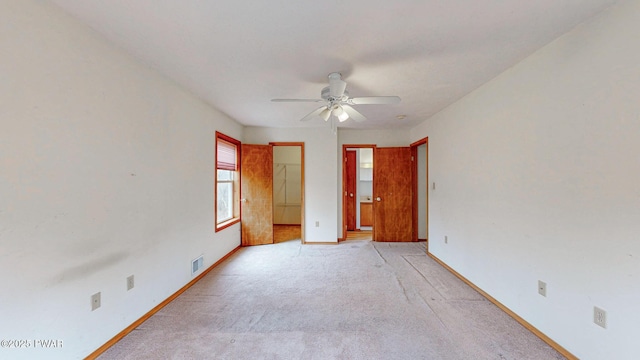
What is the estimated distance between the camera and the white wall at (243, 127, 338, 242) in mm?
4746

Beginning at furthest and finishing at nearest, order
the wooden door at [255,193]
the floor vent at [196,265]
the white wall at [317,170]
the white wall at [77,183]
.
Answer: the white wall at [317,170] < the wooden door at [255,193] < the floor vent at [196,265] < the white wall at [77,183]

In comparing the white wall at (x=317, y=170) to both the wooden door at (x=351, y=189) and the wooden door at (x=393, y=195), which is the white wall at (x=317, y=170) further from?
the wooden door at (x=351, y=189)

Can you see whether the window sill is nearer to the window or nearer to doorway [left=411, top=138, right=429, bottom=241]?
the window

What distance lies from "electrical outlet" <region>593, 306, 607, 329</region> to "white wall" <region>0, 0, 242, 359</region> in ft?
11.3

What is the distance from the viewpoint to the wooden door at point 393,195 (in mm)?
4848

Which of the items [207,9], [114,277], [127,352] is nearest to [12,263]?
[114,277]

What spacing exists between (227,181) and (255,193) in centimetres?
58

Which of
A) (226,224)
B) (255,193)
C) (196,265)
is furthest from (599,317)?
(255,193)

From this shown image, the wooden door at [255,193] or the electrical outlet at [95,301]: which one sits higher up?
the wooden door at [255,193]

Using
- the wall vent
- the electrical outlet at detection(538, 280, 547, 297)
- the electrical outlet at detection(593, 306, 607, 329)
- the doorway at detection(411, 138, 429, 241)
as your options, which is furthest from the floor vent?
the doorway at detection(411, 138, 429, 241)

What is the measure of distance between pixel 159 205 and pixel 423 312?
2.83 meters

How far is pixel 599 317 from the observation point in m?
1.50

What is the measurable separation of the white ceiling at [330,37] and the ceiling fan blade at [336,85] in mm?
77

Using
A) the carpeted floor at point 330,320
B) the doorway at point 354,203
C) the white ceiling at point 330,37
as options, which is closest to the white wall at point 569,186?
the white ceiling at point 330,37
